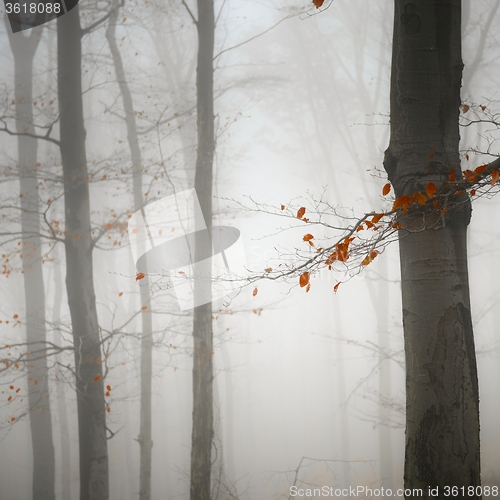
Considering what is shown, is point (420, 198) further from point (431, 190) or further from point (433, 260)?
point (433, 260)

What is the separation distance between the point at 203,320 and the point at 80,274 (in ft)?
4.07

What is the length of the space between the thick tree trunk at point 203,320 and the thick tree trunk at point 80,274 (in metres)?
0.89

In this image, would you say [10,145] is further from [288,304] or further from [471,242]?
[471,242]

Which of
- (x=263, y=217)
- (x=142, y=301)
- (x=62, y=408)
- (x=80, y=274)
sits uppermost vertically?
(x=263, y=217)

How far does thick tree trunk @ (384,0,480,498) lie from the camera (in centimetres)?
190

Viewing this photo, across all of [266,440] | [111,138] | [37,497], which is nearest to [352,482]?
[266,440]

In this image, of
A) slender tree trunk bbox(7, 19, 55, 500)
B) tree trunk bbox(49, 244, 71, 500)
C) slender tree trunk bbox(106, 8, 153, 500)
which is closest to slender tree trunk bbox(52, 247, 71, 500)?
tree trunk bbox(49, 244, 71, 500)

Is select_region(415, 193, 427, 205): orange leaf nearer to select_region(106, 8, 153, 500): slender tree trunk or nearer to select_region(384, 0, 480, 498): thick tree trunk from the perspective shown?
select_region(384, 0, 480, 498): thick tree trunk

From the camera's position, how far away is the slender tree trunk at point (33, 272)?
504 centimetres

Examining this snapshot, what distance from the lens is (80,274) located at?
14.2ft

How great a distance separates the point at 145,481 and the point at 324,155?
4236 millimetres

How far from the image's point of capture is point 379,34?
548cm

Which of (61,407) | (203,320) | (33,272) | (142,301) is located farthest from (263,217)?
(61,407)

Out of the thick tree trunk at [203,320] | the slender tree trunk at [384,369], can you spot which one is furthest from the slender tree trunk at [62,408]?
the slender tree trunk at [384,369]
